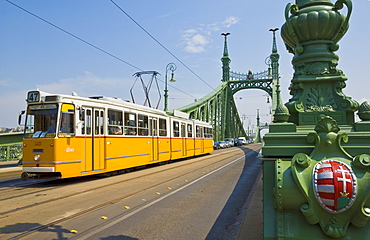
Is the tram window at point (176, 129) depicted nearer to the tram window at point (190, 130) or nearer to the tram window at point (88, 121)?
the tram window at point (190, 130)

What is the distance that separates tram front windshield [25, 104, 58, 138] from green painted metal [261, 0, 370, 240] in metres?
7.98

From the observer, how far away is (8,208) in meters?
6.55

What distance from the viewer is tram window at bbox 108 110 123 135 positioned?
11.8m

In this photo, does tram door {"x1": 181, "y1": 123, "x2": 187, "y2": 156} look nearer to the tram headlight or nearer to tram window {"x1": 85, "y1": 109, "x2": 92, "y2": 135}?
tram window {"x1": 85, "y1": 109, "x2": 92, "y2": 135}

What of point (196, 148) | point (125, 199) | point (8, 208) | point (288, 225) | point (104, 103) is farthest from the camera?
point (196, 148)

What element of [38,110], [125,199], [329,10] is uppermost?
[329,10]

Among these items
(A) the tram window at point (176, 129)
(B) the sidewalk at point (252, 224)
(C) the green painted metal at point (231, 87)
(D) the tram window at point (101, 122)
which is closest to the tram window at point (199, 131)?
(A) the tram window at point (176, 129)

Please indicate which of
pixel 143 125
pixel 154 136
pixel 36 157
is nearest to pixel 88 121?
pixel 36 157

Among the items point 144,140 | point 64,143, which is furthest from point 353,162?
point 144,140

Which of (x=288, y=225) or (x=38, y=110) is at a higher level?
(x=38, y=110)

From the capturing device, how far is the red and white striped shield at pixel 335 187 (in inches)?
105

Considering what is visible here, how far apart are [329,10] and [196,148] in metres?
20.3

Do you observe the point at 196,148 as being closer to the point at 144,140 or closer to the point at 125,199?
the point at 144,140

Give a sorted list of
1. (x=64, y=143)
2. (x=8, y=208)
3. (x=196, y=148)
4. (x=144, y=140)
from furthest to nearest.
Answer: (x=196, y=148) → (x=144, y=140) → (x=64, y=143) → (x=8, y=208)
